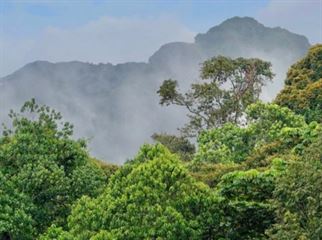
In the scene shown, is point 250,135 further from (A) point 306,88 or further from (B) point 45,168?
(B) point 45,168

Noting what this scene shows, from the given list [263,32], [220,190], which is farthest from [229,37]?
[220,190]

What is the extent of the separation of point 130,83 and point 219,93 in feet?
278

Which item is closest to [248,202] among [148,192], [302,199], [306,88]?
[148,192]

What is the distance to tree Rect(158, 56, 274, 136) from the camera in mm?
38188

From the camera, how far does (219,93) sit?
3791cm

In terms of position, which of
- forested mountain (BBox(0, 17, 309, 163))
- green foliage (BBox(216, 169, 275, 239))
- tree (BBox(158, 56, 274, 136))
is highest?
forested mountain (BBox(0, 17, 309, 163))

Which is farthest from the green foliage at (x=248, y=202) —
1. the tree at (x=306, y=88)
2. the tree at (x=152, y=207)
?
the tree at (x=306, y=88)

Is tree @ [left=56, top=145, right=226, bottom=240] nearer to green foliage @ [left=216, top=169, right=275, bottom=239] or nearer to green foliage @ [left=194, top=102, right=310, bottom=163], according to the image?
green foliage @ [left=216, top=169, right=275, bottom=239]

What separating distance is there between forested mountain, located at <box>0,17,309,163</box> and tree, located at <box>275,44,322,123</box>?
5683cm

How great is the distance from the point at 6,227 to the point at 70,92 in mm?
104188

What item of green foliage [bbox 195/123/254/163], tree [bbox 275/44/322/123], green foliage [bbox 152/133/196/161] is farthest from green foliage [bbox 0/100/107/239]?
green foliage [bbox 152/133/196/161]

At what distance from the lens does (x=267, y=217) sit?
49.9 feet

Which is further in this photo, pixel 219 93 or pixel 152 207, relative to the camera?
pixel 219 93

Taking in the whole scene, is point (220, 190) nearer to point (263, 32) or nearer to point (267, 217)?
point (267, 217)
